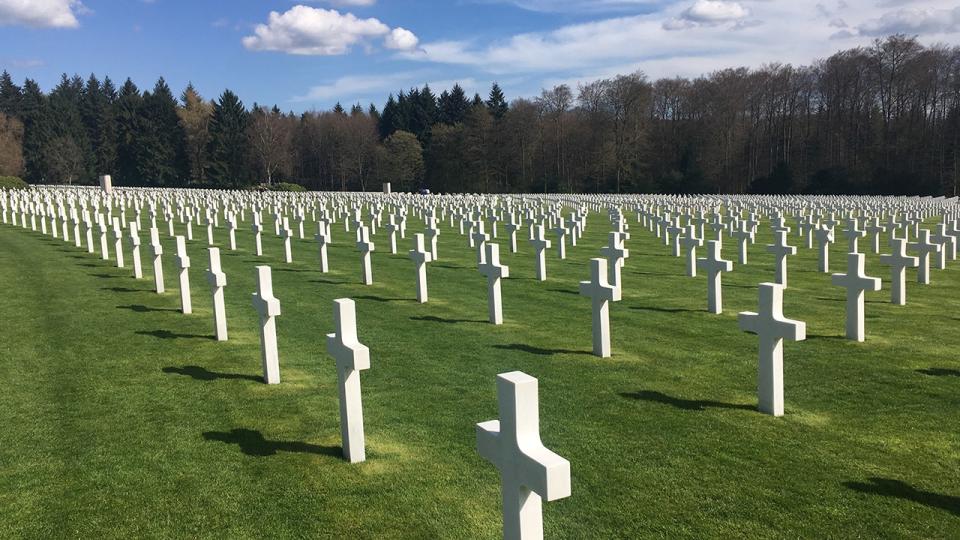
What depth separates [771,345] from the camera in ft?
17.9

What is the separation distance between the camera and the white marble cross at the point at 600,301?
23.4ft

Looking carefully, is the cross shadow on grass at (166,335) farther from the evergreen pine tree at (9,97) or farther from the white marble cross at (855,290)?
the evergreen pine tree at (9,97)

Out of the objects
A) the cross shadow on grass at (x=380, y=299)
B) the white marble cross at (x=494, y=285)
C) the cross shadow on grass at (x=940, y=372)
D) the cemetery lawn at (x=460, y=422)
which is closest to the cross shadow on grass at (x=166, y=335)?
the cemetery lawn at (x=460, y=422)

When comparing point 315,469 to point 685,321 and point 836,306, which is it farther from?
point 836,306

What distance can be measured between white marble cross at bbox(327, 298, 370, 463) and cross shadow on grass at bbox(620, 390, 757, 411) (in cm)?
237

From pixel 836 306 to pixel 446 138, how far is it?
210ft

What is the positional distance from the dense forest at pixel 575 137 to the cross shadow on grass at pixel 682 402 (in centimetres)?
5035

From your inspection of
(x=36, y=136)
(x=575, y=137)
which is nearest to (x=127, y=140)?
(x=36, y=136)

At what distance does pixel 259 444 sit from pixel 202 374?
6.96ft

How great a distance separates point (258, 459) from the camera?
15.6 feet

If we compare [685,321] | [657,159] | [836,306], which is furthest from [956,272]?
[657,159]

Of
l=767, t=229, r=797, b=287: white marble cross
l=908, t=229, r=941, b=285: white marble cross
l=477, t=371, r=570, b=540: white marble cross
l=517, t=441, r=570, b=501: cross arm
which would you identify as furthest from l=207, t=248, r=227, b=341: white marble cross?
l=908, t=229, r=941, b=285: white marble cross

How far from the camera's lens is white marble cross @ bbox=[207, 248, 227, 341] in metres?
7.84

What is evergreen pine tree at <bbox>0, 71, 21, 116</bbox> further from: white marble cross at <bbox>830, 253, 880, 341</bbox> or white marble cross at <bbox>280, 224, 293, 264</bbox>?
white marble cross at <bbox>830, 253, 880, 341</bbox>
